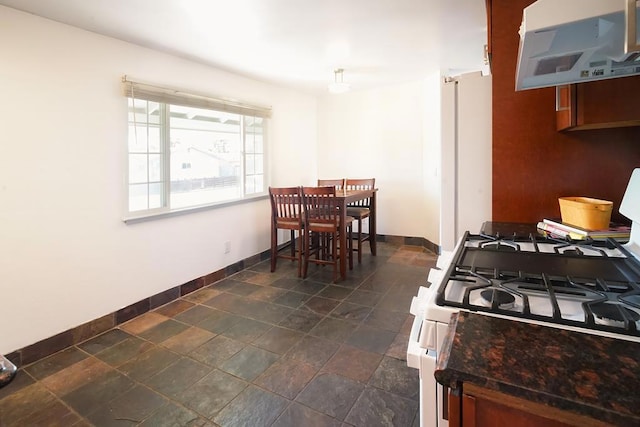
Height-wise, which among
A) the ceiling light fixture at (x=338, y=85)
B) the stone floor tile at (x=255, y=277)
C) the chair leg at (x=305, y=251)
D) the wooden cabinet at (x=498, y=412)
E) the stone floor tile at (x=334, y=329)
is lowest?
the stone floor tile at (x=334, y=329)

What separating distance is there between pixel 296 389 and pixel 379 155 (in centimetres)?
366

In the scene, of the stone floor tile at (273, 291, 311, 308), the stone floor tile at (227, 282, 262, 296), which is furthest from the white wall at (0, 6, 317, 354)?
the stone floor tile at (273, 291, 311, 308)

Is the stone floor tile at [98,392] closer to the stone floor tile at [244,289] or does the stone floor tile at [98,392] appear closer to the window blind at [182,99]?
the stone floor tile at [244,289]

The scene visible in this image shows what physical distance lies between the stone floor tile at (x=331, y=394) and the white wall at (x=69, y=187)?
5.55ft

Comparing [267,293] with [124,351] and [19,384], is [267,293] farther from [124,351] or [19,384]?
[19,384]

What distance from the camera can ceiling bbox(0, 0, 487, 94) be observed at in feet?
6.68

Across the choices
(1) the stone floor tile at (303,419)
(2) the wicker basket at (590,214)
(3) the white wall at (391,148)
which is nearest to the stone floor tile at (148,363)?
(1) the stone floor tile at (303,419)

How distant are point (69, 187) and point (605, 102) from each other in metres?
2.93

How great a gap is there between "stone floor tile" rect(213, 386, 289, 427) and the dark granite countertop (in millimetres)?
1249

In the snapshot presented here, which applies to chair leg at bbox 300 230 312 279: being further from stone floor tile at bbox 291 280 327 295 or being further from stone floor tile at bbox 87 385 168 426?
stone floor tile at bbox 87 385 168 426

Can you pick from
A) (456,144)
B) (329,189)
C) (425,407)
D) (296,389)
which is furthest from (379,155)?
(425,407)

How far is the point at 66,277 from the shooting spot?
2.21 metres

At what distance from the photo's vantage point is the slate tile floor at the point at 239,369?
1574 mm

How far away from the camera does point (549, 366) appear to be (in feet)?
1.73
